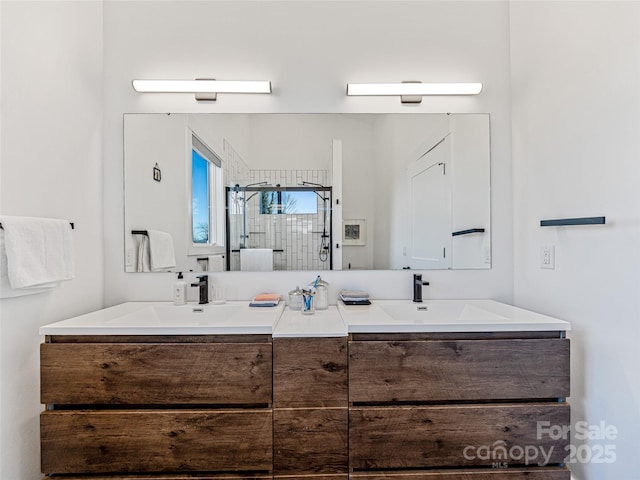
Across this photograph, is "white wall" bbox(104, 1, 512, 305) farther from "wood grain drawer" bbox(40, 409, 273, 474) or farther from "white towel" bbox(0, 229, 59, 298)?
"wood grain drawer" bbox(40, 409, 273, 474)

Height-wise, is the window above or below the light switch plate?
above

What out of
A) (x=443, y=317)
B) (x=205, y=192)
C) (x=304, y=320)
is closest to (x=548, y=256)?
(x=443, y=317)

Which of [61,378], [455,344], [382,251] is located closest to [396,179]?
[382,251]

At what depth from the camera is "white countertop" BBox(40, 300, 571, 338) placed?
1.21 metres

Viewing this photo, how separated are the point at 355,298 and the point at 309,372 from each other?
1.82 ft

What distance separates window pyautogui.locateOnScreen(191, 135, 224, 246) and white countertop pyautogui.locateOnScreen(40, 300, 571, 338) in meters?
0.41

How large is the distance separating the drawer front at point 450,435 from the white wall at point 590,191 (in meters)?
0.24

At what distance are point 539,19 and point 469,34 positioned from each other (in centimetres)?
32

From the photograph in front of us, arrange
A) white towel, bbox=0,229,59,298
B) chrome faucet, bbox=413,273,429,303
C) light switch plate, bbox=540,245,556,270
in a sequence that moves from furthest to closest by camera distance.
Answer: chrome faucet, bbox=413,273,429,303 → light switch plate, bbox=540,245,556,270 → white towel, bbox=0,229,59,298

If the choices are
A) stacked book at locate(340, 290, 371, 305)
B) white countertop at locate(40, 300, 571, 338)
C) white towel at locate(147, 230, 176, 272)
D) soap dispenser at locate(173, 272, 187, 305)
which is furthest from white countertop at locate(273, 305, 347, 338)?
white towel at locate(147, 230, 176, 272)

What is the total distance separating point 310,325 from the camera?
51.2 inches

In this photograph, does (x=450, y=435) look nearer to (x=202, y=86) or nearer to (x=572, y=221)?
(x=572, y=221)

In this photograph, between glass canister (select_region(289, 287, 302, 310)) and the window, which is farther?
the window

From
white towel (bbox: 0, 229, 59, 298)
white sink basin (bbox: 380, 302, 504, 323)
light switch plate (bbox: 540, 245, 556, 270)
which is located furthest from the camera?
white sink basin (bbox: 380, 302, 504, 323)
